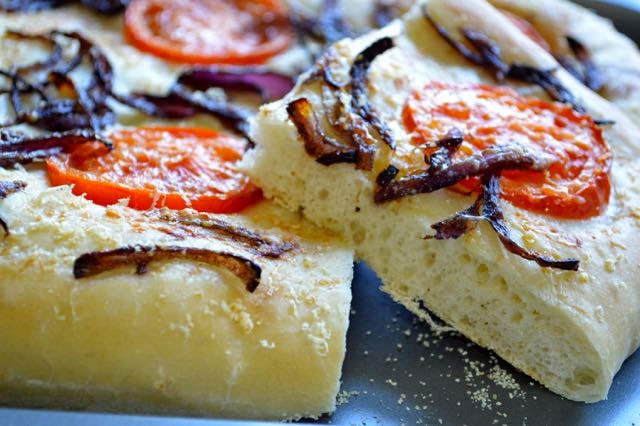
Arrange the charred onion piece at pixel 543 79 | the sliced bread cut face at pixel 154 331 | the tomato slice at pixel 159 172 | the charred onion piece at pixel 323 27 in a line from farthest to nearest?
the charred onion piece at pixel 323 27 < the charred onion piece at pixel 543 79 < the tomato slice at pixel 159 172 < the sliced bread cut face at pixel 154 331

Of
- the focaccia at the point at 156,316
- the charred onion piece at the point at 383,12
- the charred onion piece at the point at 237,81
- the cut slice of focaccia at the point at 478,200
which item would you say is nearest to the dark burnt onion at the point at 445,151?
the cut slice of focaccia at the point at 478,200

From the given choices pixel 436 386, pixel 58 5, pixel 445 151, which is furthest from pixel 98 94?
pixel 436 386

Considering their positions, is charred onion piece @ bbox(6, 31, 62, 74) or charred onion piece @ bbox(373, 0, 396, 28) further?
charred onion piece @ bbox(373, 0, 396, 28)

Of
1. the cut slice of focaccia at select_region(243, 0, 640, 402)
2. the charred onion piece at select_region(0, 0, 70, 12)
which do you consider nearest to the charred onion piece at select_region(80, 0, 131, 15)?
the charred onion piece at select_region(0, 0, 70, 12)

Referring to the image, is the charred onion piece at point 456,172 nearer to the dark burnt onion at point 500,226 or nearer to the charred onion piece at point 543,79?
the dark burnt onion at point 500,226

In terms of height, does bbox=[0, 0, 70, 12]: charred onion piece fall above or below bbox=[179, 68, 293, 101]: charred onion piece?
below

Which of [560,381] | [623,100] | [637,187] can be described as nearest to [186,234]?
[560,381]

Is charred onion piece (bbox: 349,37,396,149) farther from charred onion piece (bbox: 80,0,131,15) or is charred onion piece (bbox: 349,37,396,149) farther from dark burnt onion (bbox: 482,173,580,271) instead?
charred onion piece (bbox: 80,0,131,15)
